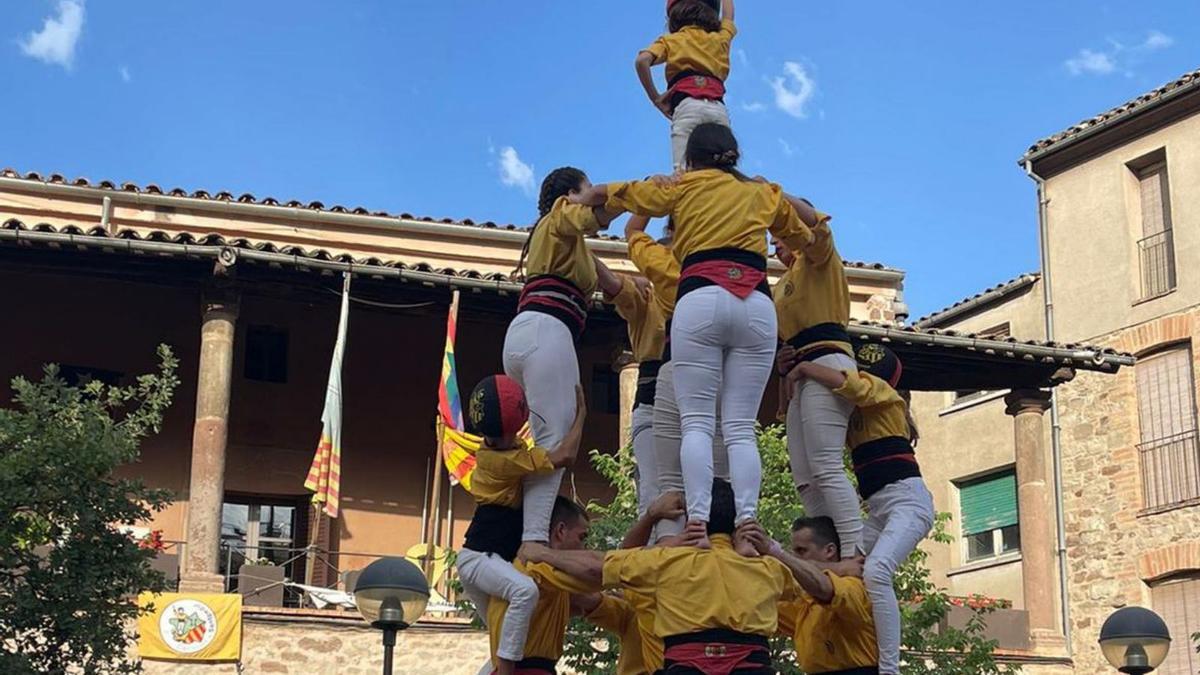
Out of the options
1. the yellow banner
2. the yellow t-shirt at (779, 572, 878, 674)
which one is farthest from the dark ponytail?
the yellow banner

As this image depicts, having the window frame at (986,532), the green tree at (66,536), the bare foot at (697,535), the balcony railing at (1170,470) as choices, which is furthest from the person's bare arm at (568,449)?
the window frame at (986,532)

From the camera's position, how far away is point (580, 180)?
9984 millimetres

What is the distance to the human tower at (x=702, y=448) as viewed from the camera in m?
8.66

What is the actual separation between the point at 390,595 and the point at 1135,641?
19.1ft

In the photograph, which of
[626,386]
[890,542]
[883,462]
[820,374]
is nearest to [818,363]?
[820,374]

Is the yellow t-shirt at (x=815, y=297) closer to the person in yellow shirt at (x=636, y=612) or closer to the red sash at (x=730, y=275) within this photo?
the red sash at (x=730, y=275)

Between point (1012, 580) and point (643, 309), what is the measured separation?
2292 cm

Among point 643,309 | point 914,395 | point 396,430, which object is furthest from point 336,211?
point 643,309

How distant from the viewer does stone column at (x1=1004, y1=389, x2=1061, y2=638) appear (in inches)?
966

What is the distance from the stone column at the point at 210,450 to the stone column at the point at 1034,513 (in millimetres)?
10714

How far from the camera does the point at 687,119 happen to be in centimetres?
1022

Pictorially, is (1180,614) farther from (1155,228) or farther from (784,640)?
(784,640)

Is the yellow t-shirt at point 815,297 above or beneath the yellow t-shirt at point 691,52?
beneath

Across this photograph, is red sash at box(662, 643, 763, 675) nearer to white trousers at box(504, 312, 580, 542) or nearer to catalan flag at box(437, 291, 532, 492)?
white trousers at box(504, 312, 580, 542)
